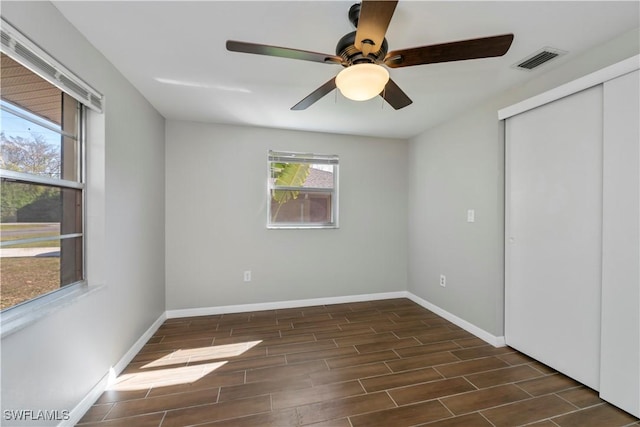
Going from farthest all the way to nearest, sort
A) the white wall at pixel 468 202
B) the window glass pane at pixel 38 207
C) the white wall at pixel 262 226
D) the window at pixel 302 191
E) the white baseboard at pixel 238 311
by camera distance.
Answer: the window at pixel 302 191, the white wall at pixel 262 226, the white wall at pixel 468 202, the white baseboard at pixel 238 311, the window glass pane at pixel 38 207

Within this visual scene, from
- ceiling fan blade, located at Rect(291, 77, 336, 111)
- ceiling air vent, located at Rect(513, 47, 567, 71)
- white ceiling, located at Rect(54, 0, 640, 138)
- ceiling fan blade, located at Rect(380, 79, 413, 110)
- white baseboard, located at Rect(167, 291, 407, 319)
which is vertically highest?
ceiling air vent, located at Rect(513, 47, 567, 71)

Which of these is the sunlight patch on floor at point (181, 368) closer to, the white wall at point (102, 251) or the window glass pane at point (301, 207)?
the white wall at point (102, 251)

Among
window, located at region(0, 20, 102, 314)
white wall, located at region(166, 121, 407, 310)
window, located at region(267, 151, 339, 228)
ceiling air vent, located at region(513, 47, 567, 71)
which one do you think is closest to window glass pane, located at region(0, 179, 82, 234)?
window, located at region(0, 20, 102, 314)

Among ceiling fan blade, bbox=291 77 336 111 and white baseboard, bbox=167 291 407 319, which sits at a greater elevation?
ceiling fan blade, bbox=291 77 336 111

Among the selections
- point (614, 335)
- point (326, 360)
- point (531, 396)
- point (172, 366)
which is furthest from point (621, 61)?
point (172, 366)

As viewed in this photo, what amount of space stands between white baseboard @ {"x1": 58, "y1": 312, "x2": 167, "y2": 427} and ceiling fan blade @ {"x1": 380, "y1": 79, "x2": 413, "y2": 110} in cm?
257

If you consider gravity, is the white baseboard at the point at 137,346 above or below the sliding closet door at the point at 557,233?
below

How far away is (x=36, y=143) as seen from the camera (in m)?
1.46

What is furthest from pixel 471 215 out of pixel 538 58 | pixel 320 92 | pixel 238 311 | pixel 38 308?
pixel 38 308

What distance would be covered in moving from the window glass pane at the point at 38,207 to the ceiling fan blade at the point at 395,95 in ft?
6.52

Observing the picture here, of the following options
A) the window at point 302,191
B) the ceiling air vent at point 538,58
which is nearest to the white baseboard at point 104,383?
the window at point 302,191

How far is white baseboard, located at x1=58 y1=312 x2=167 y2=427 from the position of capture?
1.56m

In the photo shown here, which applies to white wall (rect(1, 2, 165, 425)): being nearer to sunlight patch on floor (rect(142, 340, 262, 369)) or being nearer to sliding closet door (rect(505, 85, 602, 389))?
sunlight patch on floor (rect(142, 340, 262, 369))

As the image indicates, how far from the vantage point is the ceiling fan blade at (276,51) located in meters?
1.27
